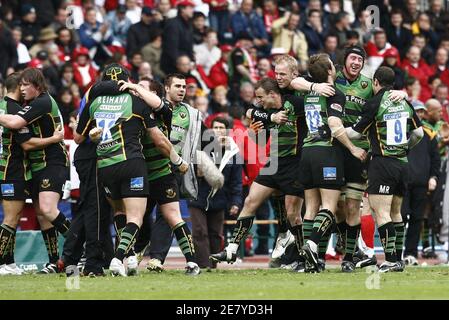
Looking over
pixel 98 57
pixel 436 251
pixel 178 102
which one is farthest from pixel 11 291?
pixel 98 57

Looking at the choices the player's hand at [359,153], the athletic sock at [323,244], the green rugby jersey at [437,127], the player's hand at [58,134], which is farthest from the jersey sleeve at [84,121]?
the green rugby jersey at [437,127]

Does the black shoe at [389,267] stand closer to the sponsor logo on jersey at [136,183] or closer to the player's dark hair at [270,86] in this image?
the player's dark hair at [270,86]

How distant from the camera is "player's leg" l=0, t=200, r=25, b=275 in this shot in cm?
1630

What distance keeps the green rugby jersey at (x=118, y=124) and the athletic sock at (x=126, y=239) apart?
2.64 feet

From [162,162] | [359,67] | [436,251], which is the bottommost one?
[436,251]

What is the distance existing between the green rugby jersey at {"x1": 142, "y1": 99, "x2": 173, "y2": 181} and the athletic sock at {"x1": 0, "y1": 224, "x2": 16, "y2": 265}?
2.21 meters

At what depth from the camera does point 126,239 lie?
14602mm

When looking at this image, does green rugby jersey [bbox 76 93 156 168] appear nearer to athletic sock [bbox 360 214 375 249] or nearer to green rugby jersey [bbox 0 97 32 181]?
green rugby jersey [bbox 0 97 32 181]

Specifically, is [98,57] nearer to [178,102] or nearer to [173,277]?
[178,102]

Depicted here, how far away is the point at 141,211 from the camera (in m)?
14.8

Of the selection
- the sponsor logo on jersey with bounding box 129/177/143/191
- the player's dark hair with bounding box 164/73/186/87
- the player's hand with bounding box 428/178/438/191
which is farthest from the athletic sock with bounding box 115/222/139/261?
the player's hand with bounding box 428/178/438/191

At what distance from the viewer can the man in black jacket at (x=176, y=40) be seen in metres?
25.8

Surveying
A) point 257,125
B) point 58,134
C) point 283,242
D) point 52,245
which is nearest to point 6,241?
point 52,245

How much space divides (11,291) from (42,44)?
12.9m
